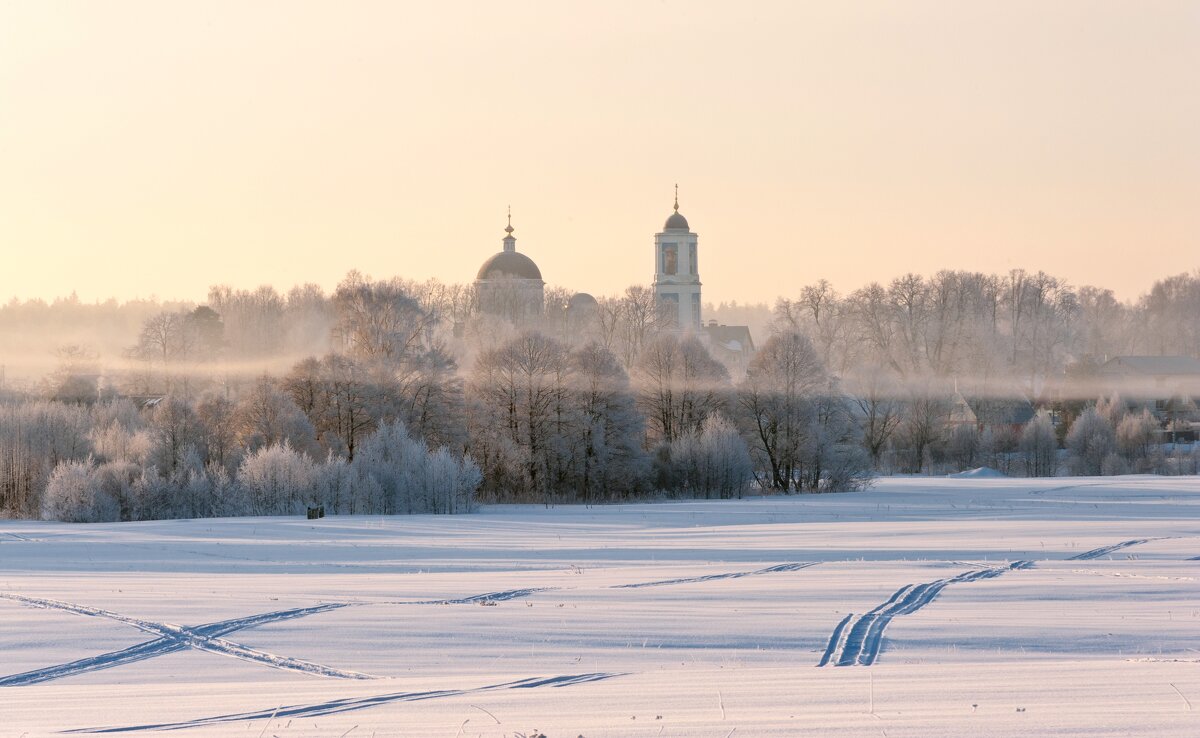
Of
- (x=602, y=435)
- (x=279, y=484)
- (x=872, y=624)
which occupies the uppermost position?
(x=602, y=435)

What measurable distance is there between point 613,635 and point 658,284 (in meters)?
106

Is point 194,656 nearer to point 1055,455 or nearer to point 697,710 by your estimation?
point 697,710

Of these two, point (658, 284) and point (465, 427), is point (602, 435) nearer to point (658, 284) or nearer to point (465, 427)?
point (465, 427)

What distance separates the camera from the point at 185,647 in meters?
18.6

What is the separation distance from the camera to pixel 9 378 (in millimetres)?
125312

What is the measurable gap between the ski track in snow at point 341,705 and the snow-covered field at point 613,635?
57 mm

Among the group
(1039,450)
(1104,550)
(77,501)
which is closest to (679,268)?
(1039,450)

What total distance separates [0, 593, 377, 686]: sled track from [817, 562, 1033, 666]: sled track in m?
5.76

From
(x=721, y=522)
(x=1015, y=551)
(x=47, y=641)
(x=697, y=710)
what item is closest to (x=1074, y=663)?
(x=697, y=710)

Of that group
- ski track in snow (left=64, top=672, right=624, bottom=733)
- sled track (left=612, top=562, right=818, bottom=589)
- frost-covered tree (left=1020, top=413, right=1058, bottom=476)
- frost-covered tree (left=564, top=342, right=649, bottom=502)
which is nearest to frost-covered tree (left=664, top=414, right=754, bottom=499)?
frost-covered tree (left=564, top=342, right=649, bottom=502)

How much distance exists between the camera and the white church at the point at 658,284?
4712 inches

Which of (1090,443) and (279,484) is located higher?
(1090,443)

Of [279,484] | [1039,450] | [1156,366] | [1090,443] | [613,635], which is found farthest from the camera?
[1156,366]

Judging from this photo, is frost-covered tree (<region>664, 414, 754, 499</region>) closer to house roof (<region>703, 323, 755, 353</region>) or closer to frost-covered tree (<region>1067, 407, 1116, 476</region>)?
frost-covered tree (<region>1067, 407, 1116, 476</region>)
